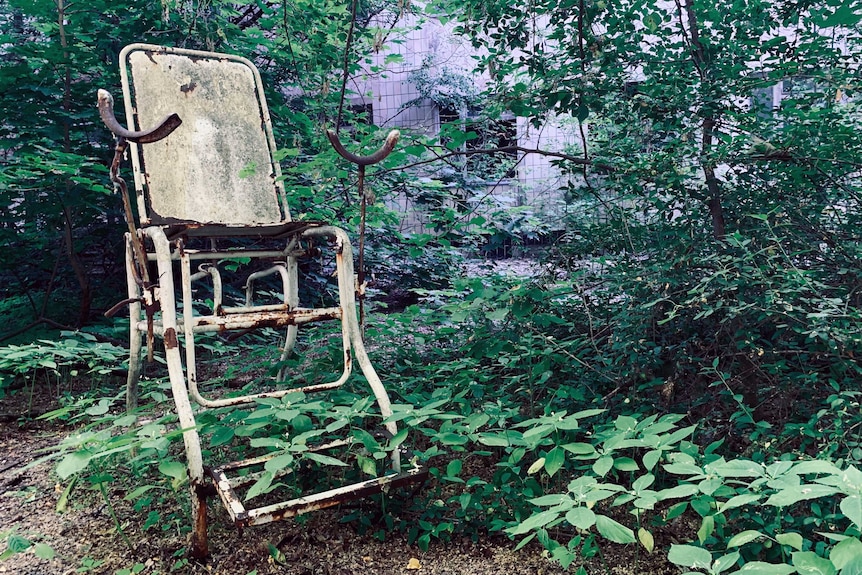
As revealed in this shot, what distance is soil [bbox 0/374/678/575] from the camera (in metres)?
1.66

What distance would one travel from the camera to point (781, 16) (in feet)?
7.80

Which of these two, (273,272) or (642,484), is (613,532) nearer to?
(642,484)

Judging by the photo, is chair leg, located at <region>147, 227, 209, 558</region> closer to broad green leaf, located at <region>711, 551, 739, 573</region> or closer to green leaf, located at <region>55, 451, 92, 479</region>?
green leaf, located at <region>55, 451, 92, 479</region>

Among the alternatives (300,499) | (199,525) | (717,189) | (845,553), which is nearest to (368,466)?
(300,499)

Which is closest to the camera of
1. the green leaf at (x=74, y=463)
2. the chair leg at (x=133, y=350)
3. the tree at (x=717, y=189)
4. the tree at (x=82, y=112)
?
the green leaf at (x=74, y=463)

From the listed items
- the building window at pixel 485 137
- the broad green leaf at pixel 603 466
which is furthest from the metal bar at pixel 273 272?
the broad green leaf at pixel 603 466

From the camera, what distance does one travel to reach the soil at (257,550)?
1664mm

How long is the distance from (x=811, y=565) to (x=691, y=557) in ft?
0.65

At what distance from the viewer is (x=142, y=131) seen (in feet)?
5.39

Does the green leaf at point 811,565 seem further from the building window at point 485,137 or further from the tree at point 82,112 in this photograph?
the tree at point 82,112

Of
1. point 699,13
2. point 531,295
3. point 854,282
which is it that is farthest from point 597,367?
point 699,13

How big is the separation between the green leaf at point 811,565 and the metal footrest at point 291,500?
1012 millimetres

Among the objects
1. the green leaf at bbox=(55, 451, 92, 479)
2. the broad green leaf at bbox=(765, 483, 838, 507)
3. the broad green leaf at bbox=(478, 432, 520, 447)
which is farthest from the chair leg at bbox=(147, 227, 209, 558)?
the broad green leaf at bbox=(765, 483, 838, 507)

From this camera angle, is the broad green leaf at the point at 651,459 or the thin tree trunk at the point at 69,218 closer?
the broad green leaf at the point at 651,459
